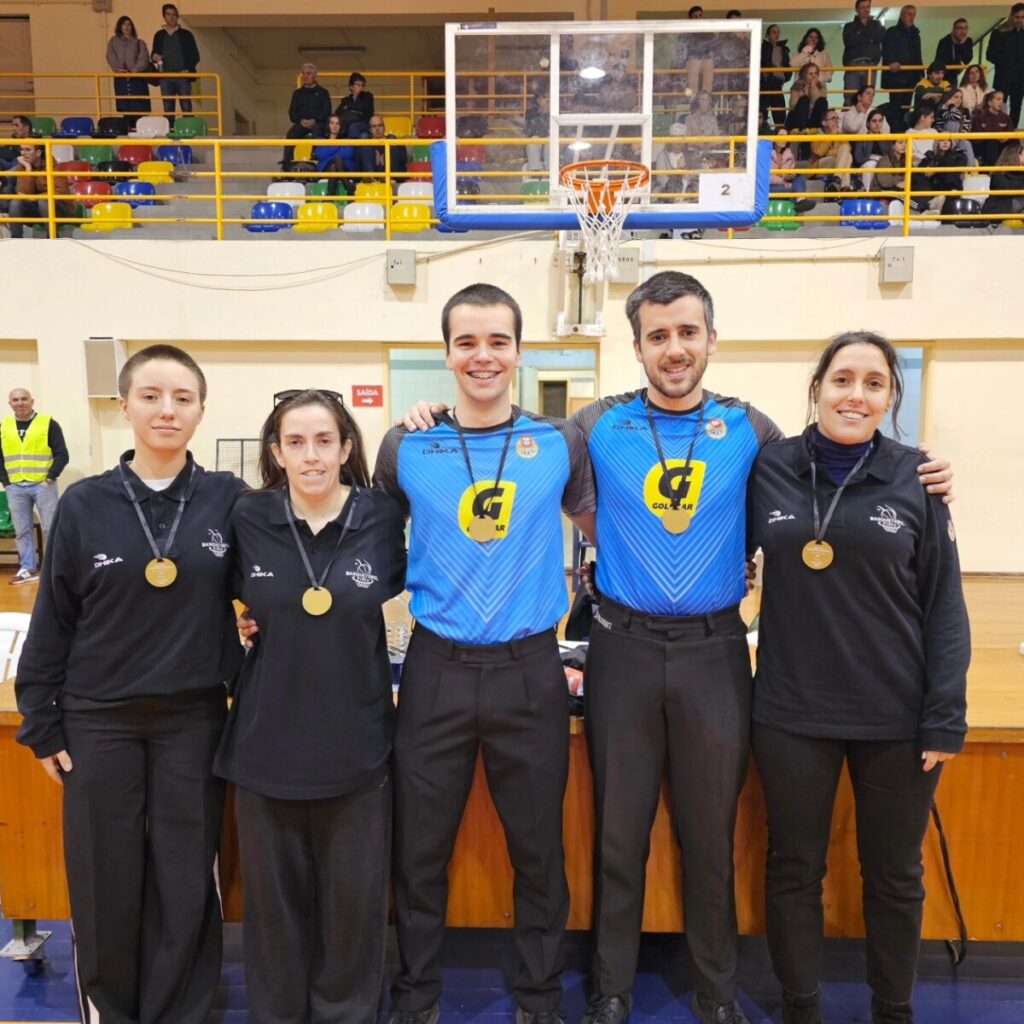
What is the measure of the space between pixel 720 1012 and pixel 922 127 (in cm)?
1001

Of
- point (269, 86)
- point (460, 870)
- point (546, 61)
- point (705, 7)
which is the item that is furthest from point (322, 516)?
point (269, 86)

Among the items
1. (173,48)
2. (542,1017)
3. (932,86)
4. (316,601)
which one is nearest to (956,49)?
(932,86)

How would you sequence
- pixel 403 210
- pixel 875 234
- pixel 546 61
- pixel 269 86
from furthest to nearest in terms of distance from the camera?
pixel 269 86
pixel 403 210
pixel 875 234
pixel 546 61

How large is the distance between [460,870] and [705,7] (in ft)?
40.2

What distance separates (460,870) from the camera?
7.91ft

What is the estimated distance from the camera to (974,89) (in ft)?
30.9

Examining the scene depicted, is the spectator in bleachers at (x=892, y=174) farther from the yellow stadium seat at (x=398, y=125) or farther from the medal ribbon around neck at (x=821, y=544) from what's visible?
the medal ribbon around neck at (x=821, y=544)

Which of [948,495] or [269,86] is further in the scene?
[269,86]

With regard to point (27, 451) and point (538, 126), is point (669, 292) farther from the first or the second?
point (27, 451)

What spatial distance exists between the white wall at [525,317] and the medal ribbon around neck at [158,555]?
20.1ft

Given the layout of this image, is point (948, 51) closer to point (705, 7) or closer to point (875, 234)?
point (705, 7)

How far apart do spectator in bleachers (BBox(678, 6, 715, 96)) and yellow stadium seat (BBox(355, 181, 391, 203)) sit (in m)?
4.49

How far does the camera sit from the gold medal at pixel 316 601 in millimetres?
1876

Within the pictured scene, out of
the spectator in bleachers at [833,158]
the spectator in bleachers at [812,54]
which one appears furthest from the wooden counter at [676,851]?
the spectator in bleachers at [812,54]
